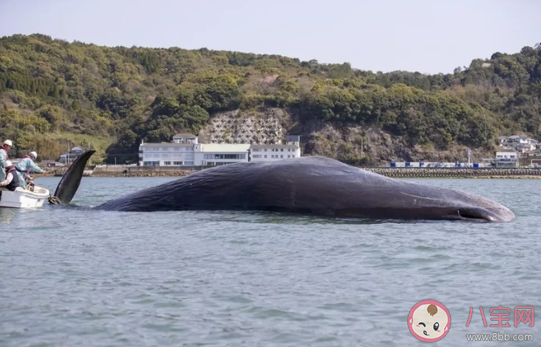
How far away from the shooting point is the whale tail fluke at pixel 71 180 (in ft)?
58.9

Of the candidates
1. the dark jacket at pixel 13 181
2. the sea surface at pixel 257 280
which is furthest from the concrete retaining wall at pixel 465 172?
the sea surface at pixel 257 280

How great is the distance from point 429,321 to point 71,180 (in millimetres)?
13360

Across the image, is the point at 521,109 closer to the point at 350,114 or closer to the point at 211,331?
the point at 350,114

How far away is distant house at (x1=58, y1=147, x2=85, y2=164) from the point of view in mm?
126438

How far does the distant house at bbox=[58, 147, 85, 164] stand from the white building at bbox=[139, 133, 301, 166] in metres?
14.2

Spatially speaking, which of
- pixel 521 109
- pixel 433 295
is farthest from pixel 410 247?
pixel 521 109

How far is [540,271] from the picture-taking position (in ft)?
33.6

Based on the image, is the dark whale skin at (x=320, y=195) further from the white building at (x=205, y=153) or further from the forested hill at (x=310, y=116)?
the forested hill at (x=310, y=116)

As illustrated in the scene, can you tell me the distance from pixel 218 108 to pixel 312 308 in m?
136

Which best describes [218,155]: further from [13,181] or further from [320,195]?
[320,195]

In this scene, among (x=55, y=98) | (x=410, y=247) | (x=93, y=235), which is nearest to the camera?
(x=410, y=247)

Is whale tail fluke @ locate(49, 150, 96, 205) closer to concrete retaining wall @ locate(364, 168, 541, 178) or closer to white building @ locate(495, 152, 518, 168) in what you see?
concrete retaining wall @ locate(364, 168, 541, 178)

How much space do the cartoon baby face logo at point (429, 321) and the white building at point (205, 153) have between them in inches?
4253

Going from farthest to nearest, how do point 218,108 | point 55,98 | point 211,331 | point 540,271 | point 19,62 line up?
point 19,62
point 55,98
point 218,108
point 540,271
point 211,331
